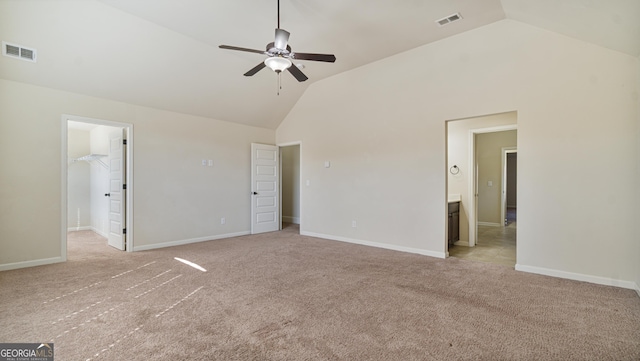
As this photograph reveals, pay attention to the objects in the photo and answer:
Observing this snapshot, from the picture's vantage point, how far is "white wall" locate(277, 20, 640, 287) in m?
3.22

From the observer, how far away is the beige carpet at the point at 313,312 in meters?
2.03

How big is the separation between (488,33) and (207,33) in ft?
13.0

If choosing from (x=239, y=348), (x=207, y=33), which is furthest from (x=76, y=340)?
(x=207, y=33)

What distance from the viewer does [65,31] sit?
11.3 ft

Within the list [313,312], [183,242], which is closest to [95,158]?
[183,242]

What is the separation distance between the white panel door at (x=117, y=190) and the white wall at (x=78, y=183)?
9.30 ft

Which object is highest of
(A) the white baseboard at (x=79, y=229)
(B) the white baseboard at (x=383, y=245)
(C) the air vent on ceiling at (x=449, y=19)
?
→ (C) the air vent on ceiling at (x=449, y=19)

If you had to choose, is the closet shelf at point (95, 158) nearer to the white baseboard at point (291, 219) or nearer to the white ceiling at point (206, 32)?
the white ceiling at point (206, 32)

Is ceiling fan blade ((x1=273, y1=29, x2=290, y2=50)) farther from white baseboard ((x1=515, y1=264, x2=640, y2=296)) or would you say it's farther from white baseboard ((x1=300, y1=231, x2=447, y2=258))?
white baseboard ((x1=515, y1=264, x2=640, y2=296))

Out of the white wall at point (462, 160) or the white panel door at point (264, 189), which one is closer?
the white wall at point (462, 160)

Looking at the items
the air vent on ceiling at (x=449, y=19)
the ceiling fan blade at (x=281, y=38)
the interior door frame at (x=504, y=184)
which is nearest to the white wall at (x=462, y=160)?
the air vent on ceiling at (x=449, y=19)

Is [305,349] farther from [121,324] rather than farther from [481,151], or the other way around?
[481,151]

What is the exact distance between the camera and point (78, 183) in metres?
7.16

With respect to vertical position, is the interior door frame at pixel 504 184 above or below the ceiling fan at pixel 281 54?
below
